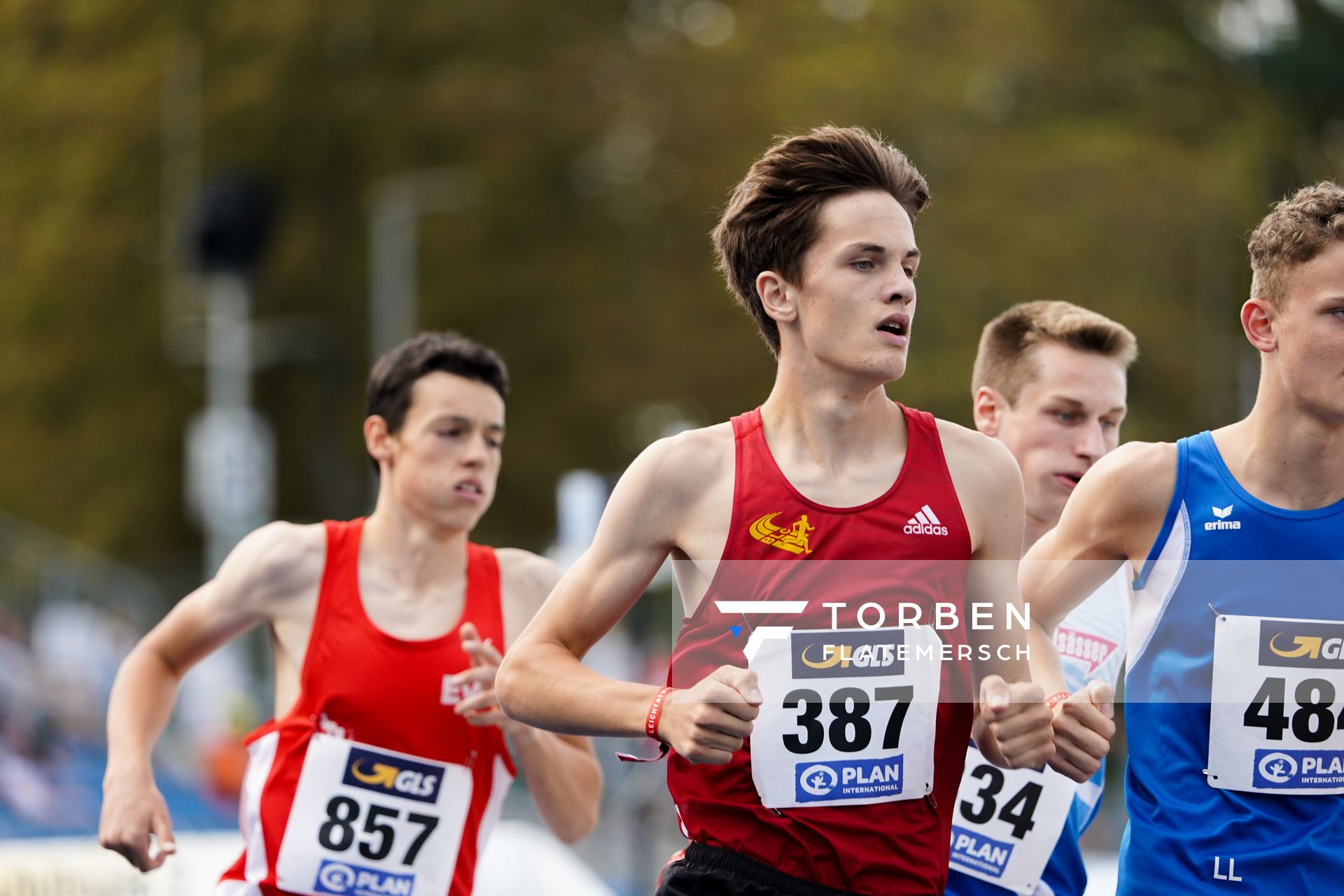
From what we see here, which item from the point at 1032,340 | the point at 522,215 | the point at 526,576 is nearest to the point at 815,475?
the point at 1032,340

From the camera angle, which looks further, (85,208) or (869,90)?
(85,208)

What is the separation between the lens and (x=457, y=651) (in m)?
5.16

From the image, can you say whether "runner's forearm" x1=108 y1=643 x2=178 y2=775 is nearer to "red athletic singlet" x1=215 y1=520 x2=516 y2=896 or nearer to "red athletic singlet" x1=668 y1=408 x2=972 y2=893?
"red athletic singlet" x1=215 y1=520 x2=516 y2=896

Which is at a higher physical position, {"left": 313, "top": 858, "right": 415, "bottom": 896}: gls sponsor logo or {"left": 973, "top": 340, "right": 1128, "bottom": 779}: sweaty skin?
{"left": 973, "top": 340, "right": 1128, "bottom": 779}: sweaty skin

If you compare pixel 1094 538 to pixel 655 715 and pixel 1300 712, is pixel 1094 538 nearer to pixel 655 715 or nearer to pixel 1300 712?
pixel 1300 712

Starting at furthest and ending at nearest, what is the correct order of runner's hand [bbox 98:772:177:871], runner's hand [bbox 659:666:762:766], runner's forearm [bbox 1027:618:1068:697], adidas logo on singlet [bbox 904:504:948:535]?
runner's hand [bbox 98:772:177:871], runner's forearm [bbox 1027:618:1068:697], adidas logo on singlet [bbox 904:504:948:535], runner's hand [bbox 659:666:762:766]

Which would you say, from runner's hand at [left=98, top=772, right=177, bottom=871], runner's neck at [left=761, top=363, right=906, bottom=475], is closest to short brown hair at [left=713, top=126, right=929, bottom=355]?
runner's neck at [left=761, top=363, right=906, bottom=475]

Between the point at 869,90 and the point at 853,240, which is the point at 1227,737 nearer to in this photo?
the point at 853,240

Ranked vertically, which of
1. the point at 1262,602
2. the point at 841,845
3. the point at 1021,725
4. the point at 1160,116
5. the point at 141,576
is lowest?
the point at 841,845

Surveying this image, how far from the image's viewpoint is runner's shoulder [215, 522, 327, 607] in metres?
5.22

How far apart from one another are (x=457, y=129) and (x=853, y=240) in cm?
2220

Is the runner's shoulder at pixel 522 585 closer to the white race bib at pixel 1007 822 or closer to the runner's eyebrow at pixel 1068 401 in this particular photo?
the white race bib at pixel 1007 822

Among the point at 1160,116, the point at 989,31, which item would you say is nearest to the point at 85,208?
the point at 989,31

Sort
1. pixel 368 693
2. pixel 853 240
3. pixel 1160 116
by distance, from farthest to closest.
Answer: pixel 1160 116
pixel 368 693
pixel 853 240
